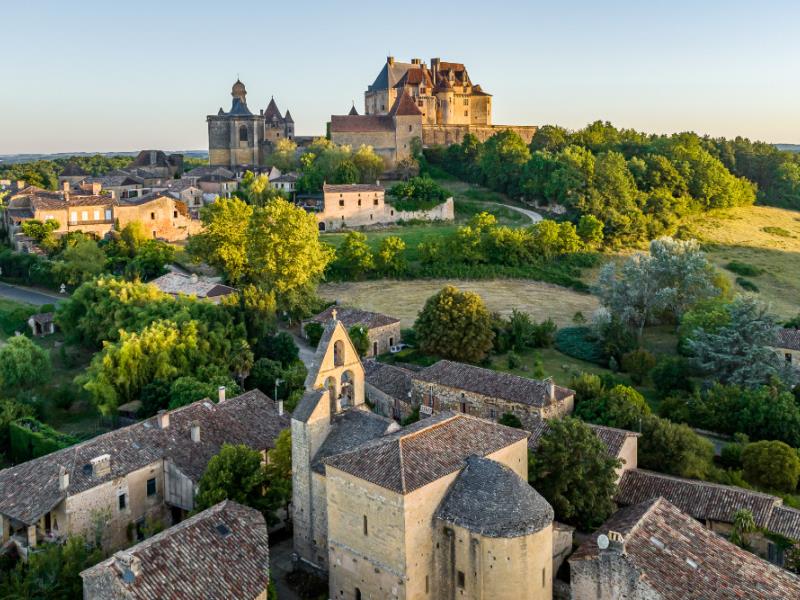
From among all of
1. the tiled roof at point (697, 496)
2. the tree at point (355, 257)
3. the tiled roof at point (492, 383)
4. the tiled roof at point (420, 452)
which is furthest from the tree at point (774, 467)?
the tree at point (355, 257)

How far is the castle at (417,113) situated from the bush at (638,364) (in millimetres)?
47350

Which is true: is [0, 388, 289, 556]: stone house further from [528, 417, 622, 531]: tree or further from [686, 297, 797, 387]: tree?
[686, 297, 797, 387]: tree

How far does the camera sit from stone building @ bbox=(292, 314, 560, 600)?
61.7 feet

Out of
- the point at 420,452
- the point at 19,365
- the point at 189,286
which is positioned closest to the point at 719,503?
the point at 420,452

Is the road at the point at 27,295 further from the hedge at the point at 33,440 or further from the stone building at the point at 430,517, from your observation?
the stone building at the point at 430,517

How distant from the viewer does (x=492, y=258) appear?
2403 inches

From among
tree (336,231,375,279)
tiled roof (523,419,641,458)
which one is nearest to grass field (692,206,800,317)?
tree (336,231,375,279)

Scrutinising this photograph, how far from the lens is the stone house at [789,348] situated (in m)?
39.1

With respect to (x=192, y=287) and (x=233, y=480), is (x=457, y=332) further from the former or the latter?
(x=233, y=480)

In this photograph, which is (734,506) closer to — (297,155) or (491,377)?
(491,377)

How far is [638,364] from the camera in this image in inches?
1644

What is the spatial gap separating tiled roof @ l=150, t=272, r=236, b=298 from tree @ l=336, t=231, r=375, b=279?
9.82 metres

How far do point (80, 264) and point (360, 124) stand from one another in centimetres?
3900

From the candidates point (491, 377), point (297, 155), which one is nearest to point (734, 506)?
point (491, 377)
